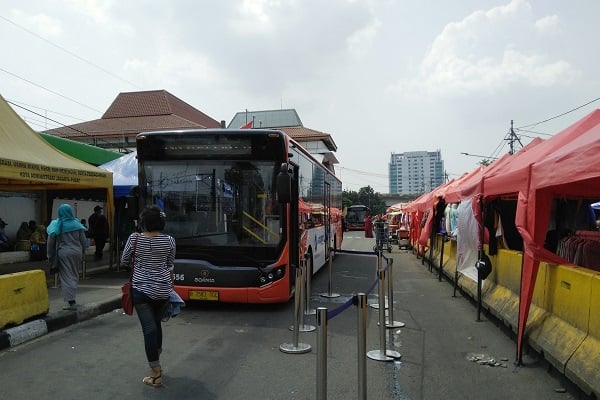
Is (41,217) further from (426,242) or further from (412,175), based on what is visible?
(412,175)

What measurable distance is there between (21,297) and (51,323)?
614 millimetres

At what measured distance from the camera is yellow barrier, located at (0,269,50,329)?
22.0 ft

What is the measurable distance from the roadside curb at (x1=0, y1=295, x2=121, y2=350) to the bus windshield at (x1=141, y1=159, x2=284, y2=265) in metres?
1.73

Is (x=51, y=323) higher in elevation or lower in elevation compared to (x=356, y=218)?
lower

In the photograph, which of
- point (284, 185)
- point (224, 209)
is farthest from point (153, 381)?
point (224, 209)

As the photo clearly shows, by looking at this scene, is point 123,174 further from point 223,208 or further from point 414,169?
point 414,169

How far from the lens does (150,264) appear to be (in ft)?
16.8

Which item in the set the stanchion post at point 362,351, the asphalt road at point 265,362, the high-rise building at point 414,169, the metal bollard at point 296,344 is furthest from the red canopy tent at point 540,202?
the high-rise building at point 414,169

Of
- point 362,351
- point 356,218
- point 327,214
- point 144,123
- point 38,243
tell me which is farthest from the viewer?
point 356,218

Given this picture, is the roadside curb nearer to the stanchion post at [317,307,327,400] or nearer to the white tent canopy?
the stanchion post at [317,307,327,400]

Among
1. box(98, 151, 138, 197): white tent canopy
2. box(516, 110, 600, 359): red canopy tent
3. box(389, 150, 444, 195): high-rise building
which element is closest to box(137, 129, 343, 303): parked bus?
box(516, 110, 600, 359): red canopy tent

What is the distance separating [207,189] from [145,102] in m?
41.1

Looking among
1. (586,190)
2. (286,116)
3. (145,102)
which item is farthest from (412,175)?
(586,190)

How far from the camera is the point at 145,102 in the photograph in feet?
153
